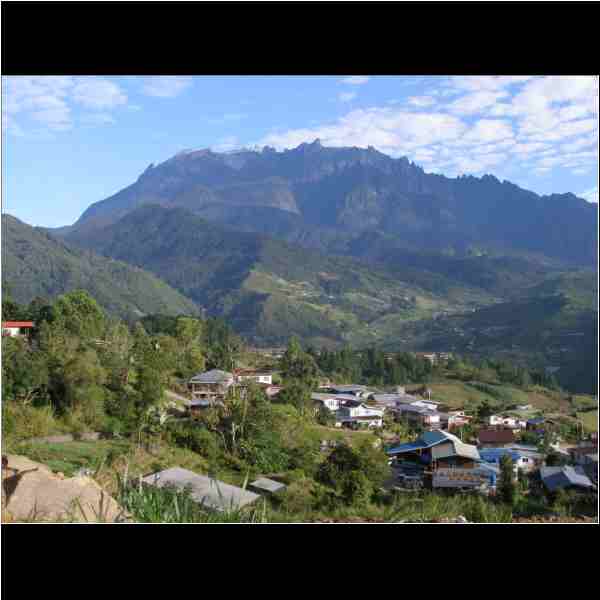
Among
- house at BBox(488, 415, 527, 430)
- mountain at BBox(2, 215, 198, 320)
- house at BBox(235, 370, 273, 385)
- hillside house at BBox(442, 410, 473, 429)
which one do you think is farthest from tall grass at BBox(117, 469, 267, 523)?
mountain at BBox(2, 215, 198, 320)

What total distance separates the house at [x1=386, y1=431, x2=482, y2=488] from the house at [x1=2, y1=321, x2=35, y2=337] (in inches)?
281

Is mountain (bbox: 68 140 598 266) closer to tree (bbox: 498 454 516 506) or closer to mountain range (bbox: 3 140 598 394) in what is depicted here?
mountain range (bbox: 3 140 598 394)

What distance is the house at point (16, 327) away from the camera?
1067 cm

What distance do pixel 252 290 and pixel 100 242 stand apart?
181 ft

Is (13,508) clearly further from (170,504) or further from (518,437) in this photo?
(518,437)

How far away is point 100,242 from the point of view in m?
109


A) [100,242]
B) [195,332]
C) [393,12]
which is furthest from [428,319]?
[100,242]

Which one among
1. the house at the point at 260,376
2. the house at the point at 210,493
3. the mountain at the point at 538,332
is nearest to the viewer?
the house at the point at 210,493

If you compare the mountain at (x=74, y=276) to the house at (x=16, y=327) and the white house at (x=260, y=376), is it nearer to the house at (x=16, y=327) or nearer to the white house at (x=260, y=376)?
the white house at (x=260, y=376)

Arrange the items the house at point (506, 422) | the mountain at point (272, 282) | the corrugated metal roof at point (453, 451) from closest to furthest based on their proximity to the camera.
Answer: the corrugated metal roof at point (453, 451) < the house at point (506, 422) < the mountain at point (272, 282)

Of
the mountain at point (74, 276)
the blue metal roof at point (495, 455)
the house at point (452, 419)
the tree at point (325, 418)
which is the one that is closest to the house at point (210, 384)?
the tree at point (325, 418)

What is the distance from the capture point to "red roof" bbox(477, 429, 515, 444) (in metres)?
14.9

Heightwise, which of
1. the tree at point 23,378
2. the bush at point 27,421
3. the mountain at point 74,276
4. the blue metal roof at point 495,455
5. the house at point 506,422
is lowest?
the house at point 506,422
